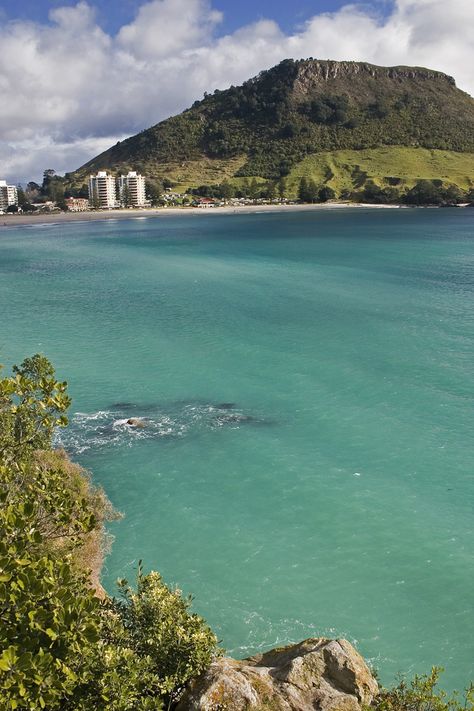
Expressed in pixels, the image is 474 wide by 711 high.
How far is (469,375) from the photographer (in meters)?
46.6

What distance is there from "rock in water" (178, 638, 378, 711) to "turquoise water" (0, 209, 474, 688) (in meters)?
7.11

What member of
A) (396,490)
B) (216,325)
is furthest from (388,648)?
(216,325)

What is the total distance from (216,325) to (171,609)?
167ft

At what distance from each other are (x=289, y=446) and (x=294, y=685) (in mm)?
22435

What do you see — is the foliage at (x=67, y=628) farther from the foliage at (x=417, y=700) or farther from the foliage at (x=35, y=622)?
the foliage at (x=417, y=700)

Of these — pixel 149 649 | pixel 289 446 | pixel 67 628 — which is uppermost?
pixel 67 628

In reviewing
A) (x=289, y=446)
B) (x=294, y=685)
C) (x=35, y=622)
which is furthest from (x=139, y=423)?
(x=35, y=622)

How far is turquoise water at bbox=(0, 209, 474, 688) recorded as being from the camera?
2331 cm

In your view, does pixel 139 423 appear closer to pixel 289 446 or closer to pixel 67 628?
pixel 289 446

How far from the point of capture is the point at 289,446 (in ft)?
117

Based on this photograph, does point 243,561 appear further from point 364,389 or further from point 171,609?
point 364,389

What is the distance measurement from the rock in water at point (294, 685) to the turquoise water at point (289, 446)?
711 cm

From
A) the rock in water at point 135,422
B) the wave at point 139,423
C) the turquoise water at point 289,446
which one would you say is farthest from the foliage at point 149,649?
the rock in water at point 135,422

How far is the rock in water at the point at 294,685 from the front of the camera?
40.8 ft
